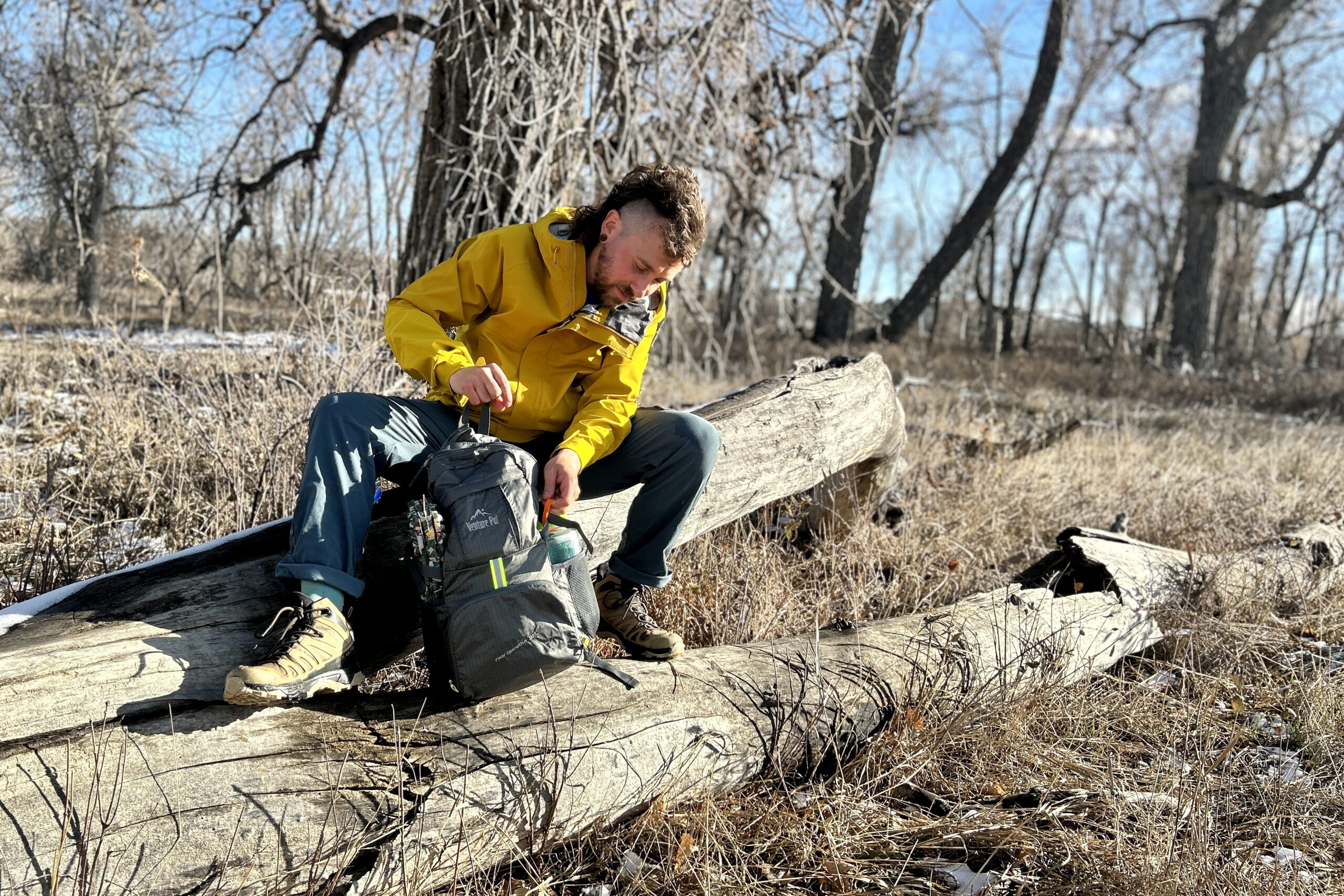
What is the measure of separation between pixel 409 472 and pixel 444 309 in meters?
0.47

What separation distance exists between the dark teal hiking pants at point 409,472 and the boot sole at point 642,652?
0.18 metres

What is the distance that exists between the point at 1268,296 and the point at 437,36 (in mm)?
38011

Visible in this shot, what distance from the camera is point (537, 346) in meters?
2.71

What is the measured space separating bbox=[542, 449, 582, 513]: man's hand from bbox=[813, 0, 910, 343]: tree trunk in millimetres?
3260

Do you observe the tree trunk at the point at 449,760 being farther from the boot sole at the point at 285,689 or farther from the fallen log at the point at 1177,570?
the fallen log at the point at 1177,570

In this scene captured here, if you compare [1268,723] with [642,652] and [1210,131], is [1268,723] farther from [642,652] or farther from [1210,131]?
[1210,131]

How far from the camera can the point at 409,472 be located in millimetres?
2555

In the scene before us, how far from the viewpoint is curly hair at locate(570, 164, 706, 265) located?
2570mm

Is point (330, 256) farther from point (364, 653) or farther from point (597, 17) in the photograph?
point (364, 653)

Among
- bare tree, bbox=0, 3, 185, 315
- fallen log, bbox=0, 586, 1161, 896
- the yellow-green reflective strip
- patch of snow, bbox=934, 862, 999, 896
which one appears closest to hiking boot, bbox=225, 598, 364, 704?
fallen log, bbox=0, 586, 1161, 896

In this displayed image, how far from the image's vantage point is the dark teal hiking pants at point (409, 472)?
7.09 feet

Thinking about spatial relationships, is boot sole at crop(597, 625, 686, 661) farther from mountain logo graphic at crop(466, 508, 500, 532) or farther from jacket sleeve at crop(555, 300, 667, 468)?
mountain logo graphic at crop(466, 508, 500, 532)

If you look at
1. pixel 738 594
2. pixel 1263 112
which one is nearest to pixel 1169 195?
pixel 1263 112

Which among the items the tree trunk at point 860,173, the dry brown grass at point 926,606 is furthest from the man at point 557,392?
the tree trunk at point 860,173
